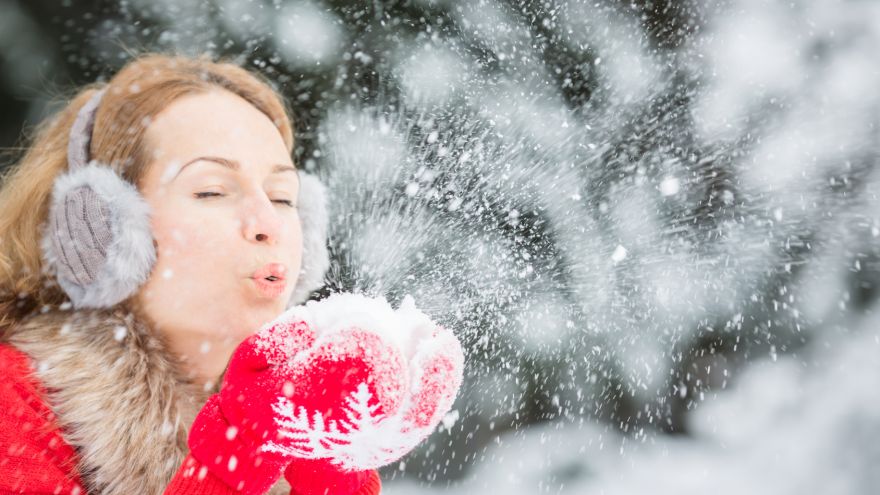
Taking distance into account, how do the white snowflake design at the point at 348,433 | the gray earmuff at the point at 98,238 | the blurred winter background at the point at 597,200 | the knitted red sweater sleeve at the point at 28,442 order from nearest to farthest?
1. the white snowflake design at the point at 348,433
2. the knitted red sweater sleeve at the point at 28,442
3. the gray earmuff at the point at 98,238
4. the blurred winter background at the point at 597,200

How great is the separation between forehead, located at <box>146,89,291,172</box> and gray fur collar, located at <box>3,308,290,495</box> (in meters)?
0.27

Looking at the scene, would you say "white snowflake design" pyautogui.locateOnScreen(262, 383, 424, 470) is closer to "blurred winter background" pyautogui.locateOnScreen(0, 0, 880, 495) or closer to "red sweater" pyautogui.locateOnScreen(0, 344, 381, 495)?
"red sweater" pyautogui.locateOnScreen(0, 344, 381, 495)

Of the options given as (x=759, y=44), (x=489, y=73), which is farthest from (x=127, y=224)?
(x=759, y=44)

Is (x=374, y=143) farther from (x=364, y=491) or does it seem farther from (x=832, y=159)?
(x=832, y=159)

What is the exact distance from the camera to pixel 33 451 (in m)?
0.87

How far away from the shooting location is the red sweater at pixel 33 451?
805 mm

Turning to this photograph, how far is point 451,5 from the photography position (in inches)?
79.7

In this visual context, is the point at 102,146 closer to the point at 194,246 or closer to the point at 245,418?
the point at 194,246

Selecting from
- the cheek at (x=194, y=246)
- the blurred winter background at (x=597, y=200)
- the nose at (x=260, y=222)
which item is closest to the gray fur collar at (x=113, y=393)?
the cheek at (x=194, y=246)

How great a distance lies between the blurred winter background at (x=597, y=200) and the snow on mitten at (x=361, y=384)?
0.64 metres

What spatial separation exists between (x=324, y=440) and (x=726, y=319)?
8.09 feet

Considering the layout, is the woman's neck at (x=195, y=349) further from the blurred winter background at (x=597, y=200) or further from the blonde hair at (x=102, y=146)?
the blurred winter background at (x=597, y=200)

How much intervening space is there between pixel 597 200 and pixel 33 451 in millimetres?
1968

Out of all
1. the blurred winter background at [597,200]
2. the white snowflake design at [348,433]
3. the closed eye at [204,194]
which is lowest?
the blurred winter background at [597,200]
